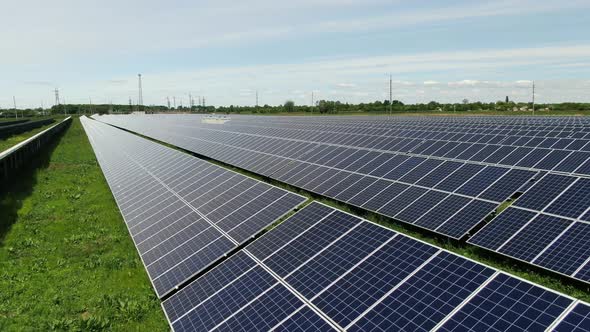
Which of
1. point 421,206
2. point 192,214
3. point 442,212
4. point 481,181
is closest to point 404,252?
point 442,212

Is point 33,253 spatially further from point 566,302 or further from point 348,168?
point 566,302

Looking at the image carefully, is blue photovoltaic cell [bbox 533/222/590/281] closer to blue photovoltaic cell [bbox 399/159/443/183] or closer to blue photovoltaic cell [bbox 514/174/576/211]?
blue photovoltaic cell [bbox 514/174/576/211]

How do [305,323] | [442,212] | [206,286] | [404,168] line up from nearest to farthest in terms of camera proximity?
[305,323] < [206,286] < [442,212] < [404,168]

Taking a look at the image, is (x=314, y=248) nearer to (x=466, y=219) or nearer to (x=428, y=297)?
(x=428, y=297)

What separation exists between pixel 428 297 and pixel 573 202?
30.5 ft

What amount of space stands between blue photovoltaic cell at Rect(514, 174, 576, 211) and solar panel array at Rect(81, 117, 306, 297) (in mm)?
7823

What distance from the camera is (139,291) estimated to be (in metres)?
11.0

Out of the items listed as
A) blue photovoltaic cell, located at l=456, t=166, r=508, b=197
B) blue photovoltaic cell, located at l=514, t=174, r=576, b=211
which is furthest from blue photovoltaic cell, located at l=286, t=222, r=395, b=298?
blue photovoltaic cell, located at l=456, t=166, r=508, b=197

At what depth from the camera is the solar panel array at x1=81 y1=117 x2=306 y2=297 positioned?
964 cm

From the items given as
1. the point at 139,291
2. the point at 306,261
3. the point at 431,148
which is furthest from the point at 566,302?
the point at 431,148

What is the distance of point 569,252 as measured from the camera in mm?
10211

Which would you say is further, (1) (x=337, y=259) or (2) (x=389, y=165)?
(2) (x=389, y=165)

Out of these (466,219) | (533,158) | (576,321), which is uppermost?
(533,158)

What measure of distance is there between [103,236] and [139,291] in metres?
6.03
